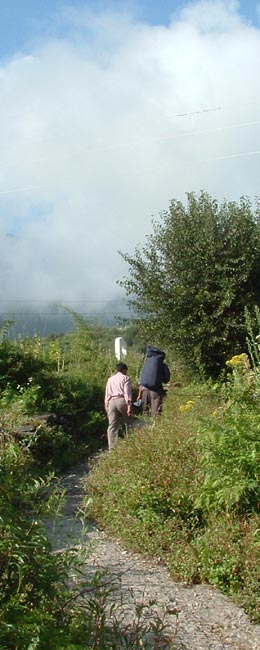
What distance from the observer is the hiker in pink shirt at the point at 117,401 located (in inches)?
407

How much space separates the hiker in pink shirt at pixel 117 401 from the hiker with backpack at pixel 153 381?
1.09 metres

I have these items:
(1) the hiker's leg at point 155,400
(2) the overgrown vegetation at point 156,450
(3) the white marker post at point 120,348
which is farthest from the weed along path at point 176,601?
(3) the white marker post at point 120,348

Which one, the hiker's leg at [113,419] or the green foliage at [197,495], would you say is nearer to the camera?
the green foliage at [197,495]

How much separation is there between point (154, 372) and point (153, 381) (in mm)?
139

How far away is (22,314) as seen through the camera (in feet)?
54.4

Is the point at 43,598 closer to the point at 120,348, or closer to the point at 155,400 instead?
the point at 155,400

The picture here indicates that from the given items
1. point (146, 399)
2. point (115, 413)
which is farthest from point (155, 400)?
point (115, 413)

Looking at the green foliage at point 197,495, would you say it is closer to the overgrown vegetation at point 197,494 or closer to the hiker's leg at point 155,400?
the overgrown vegetation at point 197,494

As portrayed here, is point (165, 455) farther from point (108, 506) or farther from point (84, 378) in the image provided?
point (84, 378)

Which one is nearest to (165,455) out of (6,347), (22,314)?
(6,347)

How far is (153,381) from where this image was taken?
11.5 metres

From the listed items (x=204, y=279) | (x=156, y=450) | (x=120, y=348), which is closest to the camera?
(x=156, y=450)

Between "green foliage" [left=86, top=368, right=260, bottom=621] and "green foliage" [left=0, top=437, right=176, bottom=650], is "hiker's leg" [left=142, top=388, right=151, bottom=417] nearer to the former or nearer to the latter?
"green foliage" [left=86, top=368, right=260, bottom=621]

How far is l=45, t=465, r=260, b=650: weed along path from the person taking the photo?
422cm
